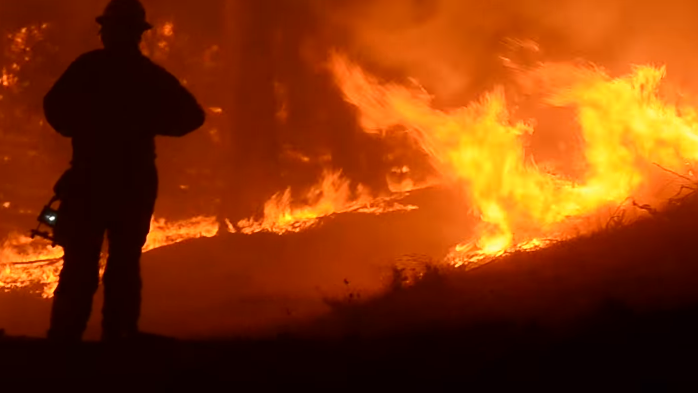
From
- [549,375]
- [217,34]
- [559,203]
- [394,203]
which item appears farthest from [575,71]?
[549,375]

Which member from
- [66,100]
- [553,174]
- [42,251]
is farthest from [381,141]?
[66,100]

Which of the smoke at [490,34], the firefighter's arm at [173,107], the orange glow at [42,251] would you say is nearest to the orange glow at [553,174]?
the smoke at [490,34]

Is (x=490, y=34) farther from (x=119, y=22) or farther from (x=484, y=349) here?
(x=484, y=349)

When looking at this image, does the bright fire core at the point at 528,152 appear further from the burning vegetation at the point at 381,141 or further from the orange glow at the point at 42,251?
the orange glow at the point at 42,251

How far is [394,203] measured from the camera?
63.0 feet

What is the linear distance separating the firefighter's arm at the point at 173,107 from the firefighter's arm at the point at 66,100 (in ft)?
1.79

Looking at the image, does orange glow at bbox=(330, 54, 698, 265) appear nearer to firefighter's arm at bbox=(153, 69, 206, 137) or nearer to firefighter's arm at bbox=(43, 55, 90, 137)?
firefighter's arm at bbox=(153, 69, 206, 137)

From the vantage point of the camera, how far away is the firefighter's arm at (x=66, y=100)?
7.07 meters

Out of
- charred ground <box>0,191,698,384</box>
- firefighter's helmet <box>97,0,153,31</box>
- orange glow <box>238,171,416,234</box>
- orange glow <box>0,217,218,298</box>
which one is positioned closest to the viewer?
charred ground <box>0,191,698,384</box>

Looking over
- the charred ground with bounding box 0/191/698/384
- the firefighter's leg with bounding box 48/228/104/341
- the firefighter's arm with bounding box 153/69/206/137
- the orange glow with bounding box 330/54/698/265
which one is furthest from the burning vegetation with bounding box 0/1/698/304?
the firefighter's leg with bounding box 48/228/104/341

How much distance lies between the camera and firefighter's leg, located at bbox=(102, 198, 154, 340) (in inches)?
285

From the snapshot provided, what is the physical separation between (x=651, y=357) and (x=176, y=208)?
1797 cm

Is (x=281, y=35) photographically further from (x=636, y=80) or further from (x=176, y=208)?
(x=636, y=80)

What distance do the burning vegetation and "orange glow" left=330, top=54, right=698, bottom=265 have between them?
25 millimetres
